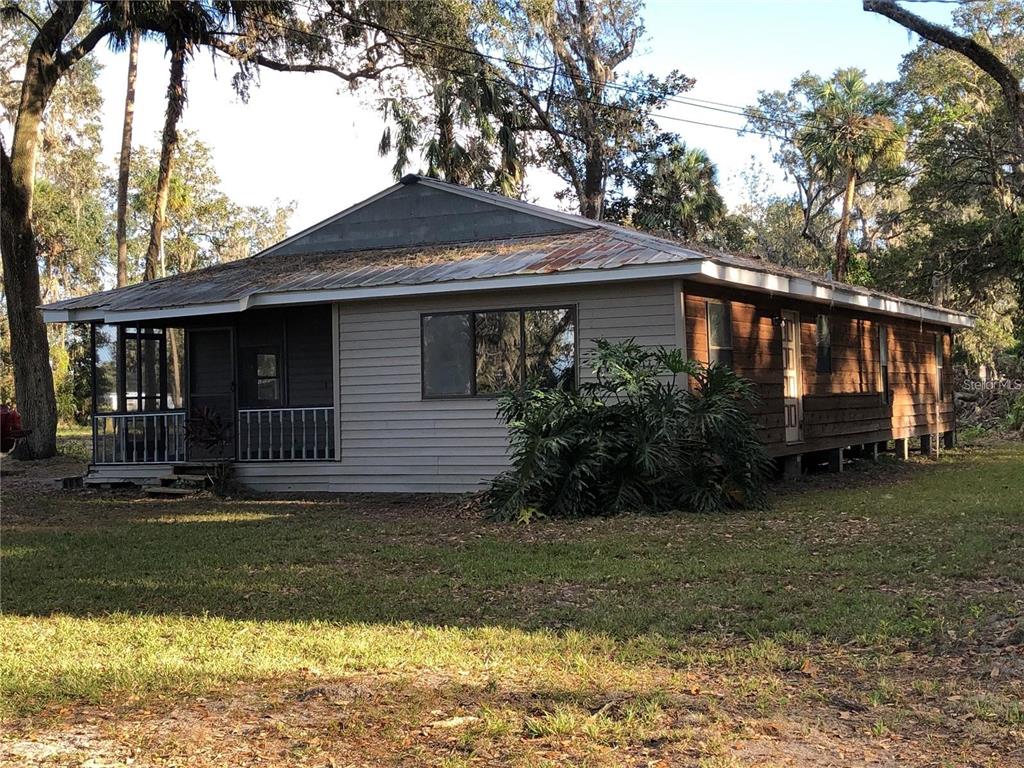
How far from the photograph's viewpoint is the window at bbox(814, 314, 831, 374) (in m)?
16.4

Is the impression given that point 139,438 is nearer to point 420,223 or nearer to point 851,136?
point 420,223

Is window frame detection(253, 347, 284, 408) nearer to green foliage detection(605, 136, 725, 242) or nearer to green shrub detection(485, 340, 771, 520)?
green shrub detection(485, 340, 771, 520)

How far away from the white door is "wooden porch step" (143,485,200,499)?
871 centimetres

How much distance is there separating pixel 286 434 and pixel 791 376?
7.66 metres

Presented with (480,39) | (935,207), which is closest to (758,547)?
(480,39)

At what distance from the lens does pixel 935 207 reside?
3106 cm

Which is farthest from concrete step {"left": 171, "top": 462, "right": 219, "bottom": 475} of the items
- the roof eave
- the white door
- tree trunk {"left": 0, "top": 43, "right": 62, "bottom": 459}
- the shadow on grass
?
the white door

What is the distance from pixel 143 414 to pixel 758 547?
1019cm

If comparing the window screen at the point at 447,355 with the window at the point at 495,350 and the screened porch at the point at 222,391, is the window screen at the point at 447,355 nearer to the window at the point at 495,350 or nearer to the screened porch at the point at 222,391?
the window at the point at 495,350

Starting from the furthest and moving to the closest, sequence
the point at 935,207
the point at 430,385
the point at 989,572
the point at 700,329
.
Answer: the point at 935,207 < the point at 430,385 < the point at 700,329 < the point at 989,572

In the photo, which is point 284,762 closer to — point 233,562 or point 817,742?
point 817,742

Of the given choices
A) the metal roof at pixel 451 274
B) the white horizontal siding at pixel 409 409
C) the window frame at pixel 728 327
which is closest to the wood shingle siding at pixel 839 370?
the window frame at pixel 728 327

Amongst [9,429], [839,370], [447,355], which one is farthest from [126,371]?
[839,370]

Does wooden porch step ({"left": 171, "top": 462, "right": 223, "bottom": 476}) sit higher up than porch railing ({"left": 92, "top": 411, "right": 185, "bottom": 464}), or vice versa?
porch railing ({"left": 92, "top": 411, "right": 185, "bottom": 464})
